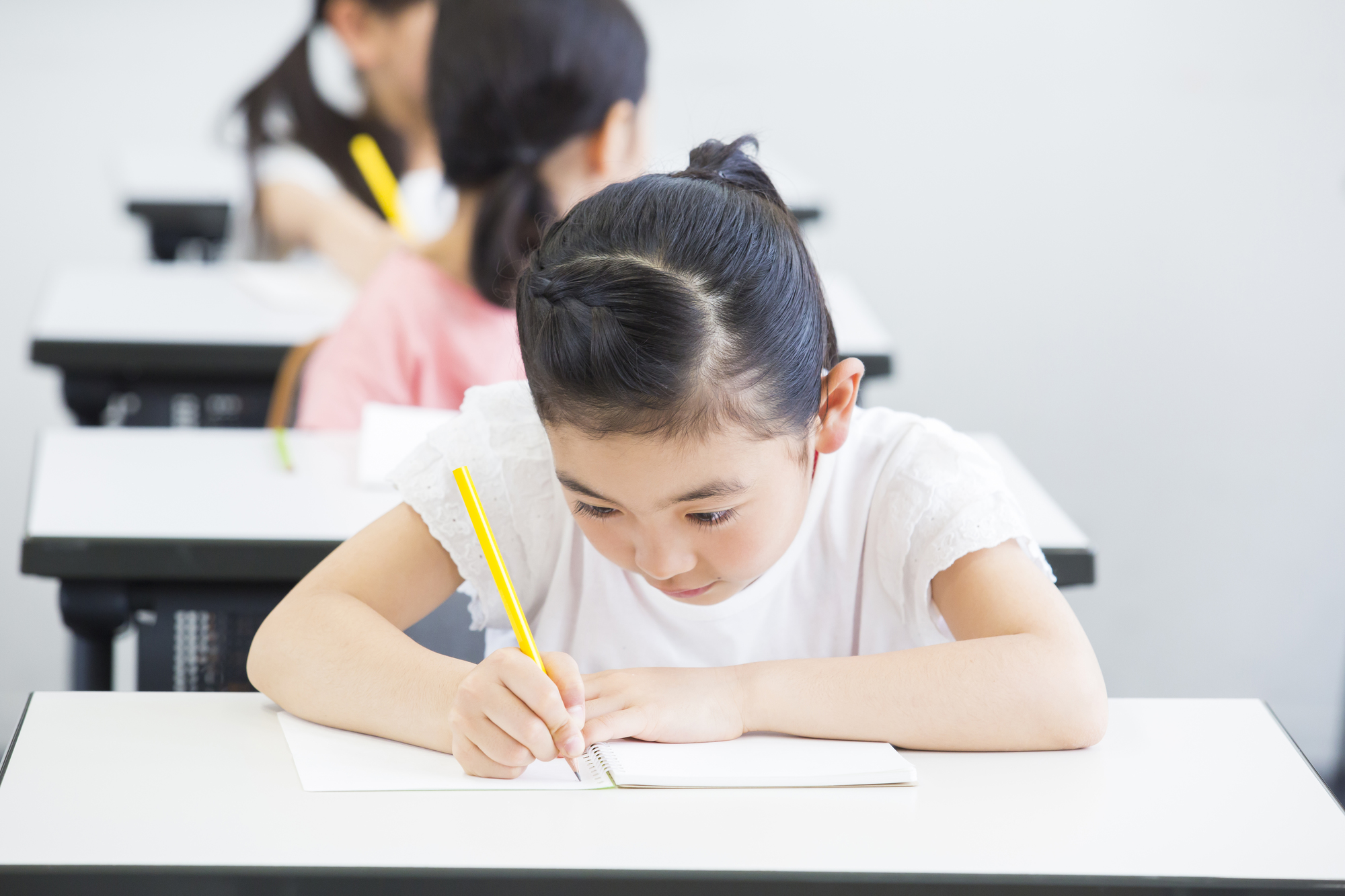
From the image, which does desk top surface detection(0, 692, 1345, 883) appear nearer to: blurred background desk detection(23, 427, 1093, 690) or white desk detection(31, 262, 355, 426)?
blurred background desk detection(23, 427, 1093, 690)

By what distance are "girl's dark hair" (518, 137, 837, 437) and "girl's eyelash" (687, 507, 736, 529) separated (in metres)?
0.06

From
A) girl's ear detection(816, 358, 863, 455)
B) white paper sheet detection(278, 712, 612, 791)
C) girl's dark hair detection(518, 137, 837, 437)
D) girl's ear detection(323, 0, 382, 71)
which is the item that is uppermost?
girl's ear detection(323, 0, 382, 71)

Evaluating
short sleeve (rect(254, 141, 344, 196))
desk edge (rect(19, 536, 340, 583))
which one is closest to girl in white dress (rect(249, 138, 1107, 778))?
desk edge (rect(19, 536, 340, 583))

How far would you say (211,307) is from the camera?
2.24 metres

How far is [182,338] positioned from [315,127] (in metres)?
0.96

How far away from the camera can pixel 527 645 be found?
2.93 ft

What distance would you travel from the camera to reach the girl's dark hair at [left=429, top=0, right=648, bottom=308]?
5.86 feet

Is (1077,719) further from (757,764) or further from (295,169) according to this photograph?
(295,169)

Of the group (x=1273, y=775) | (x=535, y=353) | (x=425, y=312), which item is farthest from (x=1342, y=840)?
(x=425, y=312)

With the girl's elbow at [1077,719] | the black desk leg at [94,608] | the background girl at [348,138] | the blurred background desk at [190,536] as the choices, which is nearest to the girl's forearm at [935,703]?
the girl's elbow at [1077,719]

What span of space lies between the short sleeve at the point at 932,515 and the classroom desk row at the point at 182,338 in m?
0.90

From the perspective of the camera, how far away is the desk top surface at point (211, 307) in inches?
82.5

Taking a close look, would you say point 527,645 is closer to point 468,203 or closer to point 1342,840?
point 1342,840

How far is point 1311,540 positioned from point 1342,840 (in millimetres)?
2175
